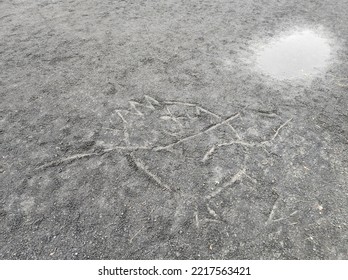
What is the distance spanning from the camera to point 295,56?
396cm

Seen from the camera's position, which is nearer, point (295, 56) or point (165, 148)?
point (165, 148)

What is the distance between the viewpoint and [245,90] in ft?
11.2

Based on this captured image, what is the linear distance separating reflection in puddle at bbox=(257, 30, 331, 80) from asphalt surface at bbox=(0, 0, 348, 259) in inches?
5.3

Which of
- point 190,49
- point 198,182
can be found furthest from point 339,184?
point 190,49

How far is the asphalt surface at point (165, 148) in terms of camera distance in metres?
2.14

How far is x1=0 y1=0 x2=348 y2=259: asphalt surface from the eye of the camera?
2139 millimetres

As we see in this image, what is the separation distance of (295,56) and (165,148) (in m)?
2.23

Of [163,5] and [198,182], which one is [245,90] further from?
[163,5]

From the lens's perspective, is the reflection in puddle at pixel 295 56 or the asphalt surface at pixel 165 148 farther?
the reflection in puddle at pixel 295 56

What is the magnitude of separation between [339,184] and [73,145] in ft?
6.96

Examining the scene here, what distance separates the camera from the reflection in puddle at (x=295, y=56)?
12.1 ft

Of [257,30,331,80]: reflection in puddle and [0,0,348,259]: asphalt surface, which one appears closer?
[0,0,348,259]: asphalt surface

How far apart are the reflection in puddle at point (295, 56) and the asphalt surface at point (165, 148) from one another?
134mm

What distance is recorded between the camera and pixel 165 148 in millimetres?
2746
